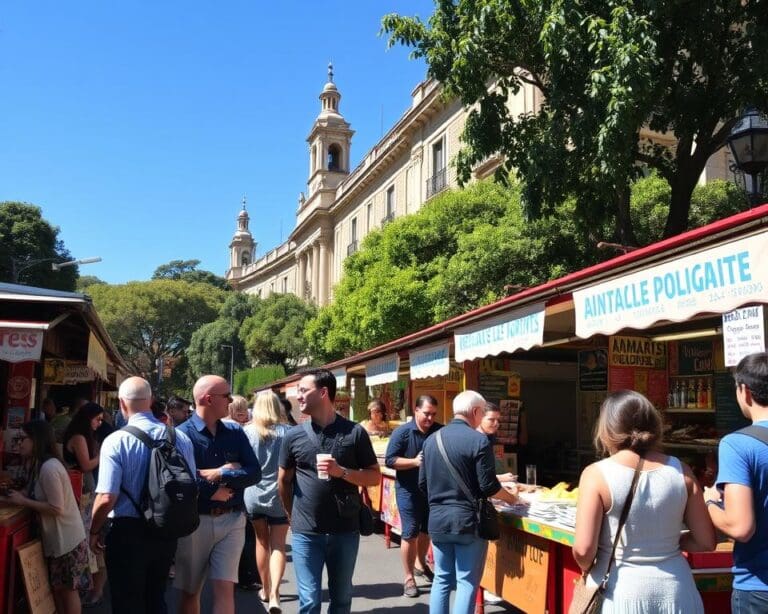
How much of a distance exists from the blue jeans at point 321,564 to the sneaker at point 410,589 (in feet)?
9.20

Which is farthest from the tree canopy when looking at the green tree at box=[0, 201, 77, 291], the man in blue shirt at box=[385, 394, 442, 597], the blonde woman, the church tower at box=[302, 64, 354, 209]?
the church tower at box=[302, 64, 354, 209]

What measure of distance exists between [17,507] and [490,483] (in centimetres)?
322

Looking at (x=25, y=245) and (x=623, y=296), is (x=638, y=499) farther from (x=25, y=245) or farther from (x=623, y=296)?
(x=25, y=245)

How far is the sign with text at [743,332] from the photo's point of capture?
14.1ft

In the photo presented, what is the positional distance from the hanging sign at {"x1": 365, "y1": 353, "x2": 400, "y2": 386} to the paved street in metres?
3.50

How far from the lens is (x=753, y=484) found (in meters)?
2.98

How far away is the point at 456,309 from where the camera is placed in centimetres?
2039

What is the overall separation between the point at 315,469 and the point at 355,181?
46.3 metres

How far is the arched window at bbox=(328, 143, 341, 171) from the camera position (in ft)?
217

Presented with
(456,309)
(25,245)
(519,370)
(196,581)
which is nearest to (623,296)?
(196,581)

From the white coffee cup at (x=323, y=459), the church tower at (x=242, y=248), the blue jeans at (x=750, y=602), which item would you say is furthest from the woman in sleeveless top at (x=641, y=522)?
the church tower at (x=242, y=248)

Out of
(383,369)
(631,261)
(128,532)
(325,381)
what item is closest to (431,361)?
(383,369)

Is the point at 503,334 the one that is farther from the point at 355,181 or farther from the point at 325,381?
the point at 355,181

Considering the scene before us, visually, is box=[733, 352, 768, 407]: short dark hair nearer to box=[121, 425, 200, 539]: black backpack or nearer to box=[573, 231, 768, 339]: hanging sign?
box=[573, 231, 768, 339]: hanging sign
